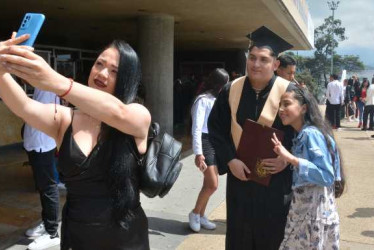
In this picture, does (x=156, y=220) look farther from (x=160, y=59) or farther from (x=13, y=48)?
(x=160, y=59)

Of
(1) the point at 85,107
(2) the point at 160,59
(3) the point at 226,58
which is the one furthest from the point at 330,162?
(3) the point at 226,58

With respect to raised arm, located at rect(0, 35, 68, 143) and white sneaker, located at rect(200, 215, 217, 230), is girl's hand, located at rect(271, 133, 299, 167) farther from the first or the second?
white sneaker, located at rect(200, 215, 217, 230)

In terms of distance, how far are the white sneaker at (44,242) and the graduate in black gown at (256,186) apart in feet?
6.63

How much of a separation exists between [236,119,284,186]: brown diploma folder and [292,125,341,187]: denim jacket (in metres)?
0.14

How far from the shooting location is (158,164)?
1.95 metres

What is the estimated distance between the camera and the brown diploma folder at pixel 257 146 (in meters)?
2.49

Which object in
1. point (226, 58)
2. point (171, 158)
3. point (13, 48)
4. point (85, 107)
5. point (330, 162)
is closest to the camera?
point (13, 48)

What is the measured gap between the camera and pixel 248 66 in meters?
2.67

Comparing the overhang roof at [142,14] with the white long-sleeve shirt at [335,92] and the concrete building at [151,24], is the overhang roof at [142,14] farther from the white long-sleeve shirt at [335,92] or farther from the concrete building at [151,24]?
the white long-sleeve shirt at [335,92]

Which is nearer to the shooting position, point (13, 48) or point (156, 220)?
point (13, 48)

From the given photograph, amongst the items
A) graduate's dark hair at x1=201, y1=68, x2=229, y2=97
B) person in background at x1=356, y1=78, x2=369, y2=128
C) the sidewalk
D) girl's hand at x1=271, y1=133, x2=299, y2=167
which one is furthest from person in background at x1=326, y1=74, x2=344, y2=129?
girl's hand at x1=271, y1=133, x2=299, y2=167

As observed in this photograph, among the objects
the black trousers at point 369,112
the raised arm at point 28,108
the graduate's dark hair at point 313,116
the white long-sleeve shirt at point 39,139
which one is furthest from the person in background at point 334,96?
the raised arm at point 28,108

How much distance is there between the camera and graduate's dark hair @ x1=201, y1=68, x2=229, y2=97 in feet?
14.1

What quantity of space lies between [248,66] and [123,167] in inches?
49.4
